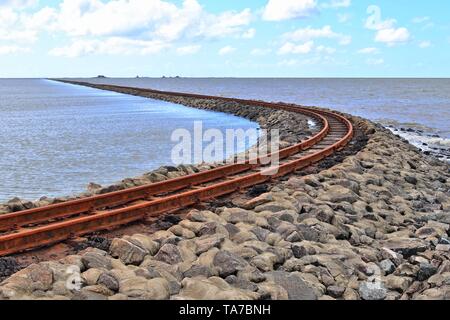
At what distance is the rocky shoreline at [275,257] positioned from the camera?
18.1 feet

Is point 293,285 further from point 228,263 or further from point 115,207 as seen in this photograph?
point 115,207

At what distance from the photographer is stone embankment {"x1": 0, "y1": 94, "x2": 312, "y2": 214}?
9979mm

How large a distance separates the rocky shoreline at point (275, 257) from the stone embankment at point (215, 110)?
9.87 feet

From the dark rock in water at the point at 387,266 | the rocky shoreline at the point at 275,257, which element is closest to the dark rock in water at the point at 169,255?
the rocky shoreline at the point at 275,257

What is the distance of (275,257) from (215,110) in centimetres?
4484

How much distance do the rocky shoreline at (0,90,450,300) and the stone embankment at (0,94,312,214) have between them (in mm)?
3007

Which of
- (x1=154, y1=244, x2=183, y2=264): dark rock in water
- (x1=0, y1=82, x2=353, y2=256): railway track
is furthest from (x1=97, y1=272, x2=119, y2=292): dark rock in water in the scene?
(x1=0, y1=82, x2=353, y2=256): railway track

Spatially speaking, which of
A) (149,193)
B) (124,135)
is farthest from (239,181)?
(124,135)

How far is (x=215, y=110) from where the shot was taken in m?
51.1

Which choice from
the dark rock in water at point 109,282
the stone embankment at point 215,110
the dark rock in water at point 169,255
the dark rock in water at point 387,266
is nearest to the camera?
the dark rock in water at point 109,282

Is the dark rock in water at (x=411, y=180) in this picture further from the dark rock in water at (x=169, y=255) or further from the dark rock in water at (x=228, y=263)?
the dark rock in water at (x=169, y=255)

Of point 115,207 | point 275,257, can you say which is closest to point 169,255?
point 275,257

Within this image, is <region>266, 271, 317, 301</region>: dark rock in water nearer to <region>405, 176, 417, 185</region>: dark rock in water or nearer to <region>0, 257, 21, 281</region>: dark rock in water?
<region>0, 257, 21, 281</region>: dark rock in water

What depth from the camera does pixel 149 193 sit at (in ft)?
33.0
